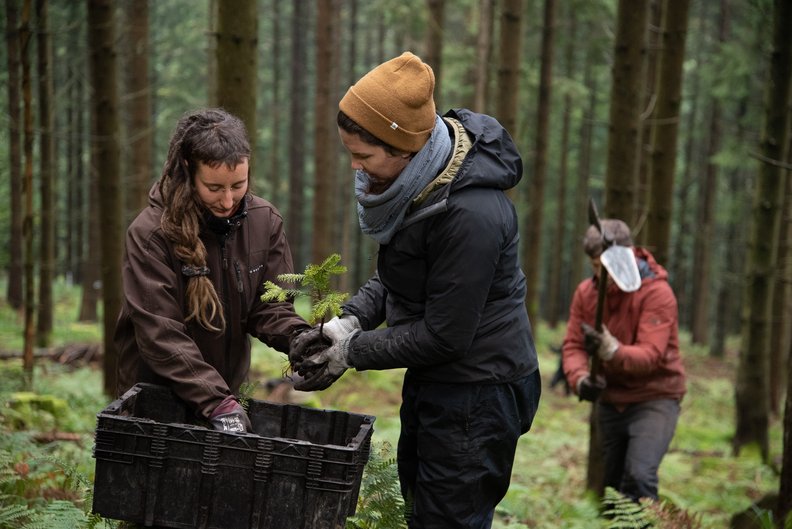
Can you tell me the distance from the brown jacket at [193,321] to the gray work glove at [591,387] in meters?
2.81

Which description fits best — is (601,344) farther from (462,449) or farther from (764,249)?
(764,249)

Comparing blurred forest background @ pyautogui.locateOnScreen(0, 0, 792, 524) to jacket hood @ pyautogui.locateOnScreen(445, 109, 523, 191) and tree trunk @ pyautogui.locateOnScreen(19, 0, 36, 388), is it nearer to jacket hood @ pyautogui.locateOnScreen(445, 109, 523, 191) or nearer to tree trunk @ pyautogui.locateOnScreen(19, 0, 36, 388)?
tree trunk @ pyautogui.locateOnScreen(19, 0, 36, 388)

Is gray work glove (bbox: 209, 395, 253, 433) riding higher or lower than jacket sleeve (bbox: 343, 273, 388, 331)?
lower

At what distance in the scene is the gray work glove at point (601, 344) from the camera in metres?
5.83

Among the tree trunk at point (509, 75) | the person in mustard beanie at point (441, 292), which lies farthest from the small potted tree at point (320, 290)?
the tree trunk at point (509, 75)

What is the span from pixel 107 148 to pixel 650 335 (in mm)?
5256

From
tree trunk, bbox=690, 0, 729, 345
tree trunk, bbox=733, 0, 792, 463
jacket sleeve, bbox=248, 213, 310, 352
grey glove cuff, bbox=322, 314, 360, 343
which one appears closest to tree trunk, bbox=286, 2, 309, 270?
tree trunk, bbox=690, 0, 729, 345

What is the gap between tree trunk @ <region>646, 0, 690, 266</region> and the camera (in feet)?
28.4

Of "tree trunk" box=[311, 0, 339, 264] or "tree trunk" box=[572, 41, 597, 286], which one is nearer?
"tree trunk" box=[311, 0, 339, 264]

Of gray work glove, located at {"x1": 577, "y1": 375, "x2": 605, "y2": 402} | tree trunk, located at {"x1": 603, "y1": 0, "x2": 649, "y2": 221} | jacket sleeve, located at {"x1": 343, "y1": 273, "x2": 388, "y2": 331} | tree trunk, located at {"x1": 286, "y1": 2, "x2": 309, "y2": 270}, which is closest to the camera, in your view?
jacket sleeve, located at {"x1": 343, "y1": 273, "x2": 388, "y2": 331}

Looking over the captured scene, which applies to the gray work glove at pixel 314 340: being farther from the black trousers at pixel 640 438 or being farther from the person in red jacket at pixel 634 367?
the black trousers at pixel 640 438

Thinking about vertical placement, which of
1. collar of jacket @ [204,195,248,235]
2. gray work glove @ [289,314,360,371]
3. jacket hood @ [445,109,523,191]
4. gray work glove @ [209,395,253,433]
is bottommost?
gray work glove @ [209,395,253,433]

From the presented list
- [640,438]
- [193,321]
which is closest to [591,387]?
[640,438]

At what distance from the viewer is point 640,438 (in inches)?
230
